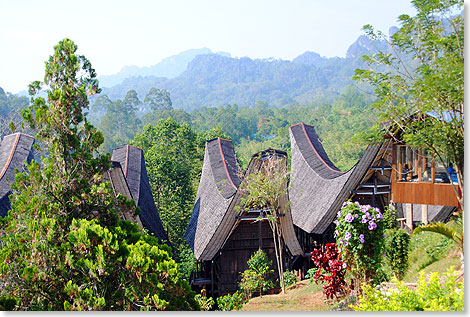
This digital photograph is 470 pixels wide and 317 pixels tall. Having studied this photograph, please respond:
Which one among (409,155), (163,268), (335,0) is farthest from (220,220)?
(163,268)

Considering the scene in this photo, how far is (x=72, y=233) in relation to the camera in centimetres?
373

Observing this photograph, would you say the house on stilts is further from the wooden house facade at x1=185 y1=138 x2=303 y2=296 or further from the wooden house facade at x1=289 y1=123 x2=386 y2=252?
the wooden house facade at x1=289 y1=123 x2=386 y2=252

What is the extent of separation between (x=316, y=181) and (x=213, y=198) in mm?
2708

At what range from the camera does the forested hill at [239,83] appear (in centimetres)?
4800

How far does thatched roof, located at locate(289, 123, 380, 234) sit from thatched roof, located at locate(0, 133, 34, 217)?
5.35 m

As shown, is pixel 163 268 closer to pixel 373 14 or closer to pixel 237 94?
pixel 373 14

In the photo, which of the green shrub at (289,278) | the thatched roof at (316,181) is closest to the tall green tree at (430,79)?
the thatched roof at (316,181)

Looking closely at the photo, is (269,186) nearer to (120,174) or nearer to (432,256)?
(120,174)

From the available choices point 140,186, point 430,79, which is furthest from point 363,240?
point 140,186

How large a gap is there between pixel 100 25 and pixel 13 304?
11.5 feet

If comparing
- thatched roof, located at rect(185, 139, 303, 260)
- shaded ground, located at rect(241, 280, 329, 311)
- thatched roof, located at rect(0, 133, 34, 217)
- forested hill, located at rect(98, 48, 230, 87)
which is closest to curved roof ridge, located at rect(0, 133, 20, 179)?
thatched roof, located at rect(0, 133, 34, 217)

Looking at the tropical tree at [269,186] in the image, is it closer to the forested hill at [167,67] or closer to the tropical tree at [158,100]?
the forested hill at [167,67]

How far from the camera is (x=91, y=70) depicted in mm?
4457

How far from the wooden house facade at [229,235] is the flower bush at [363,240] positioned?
3.05 m
